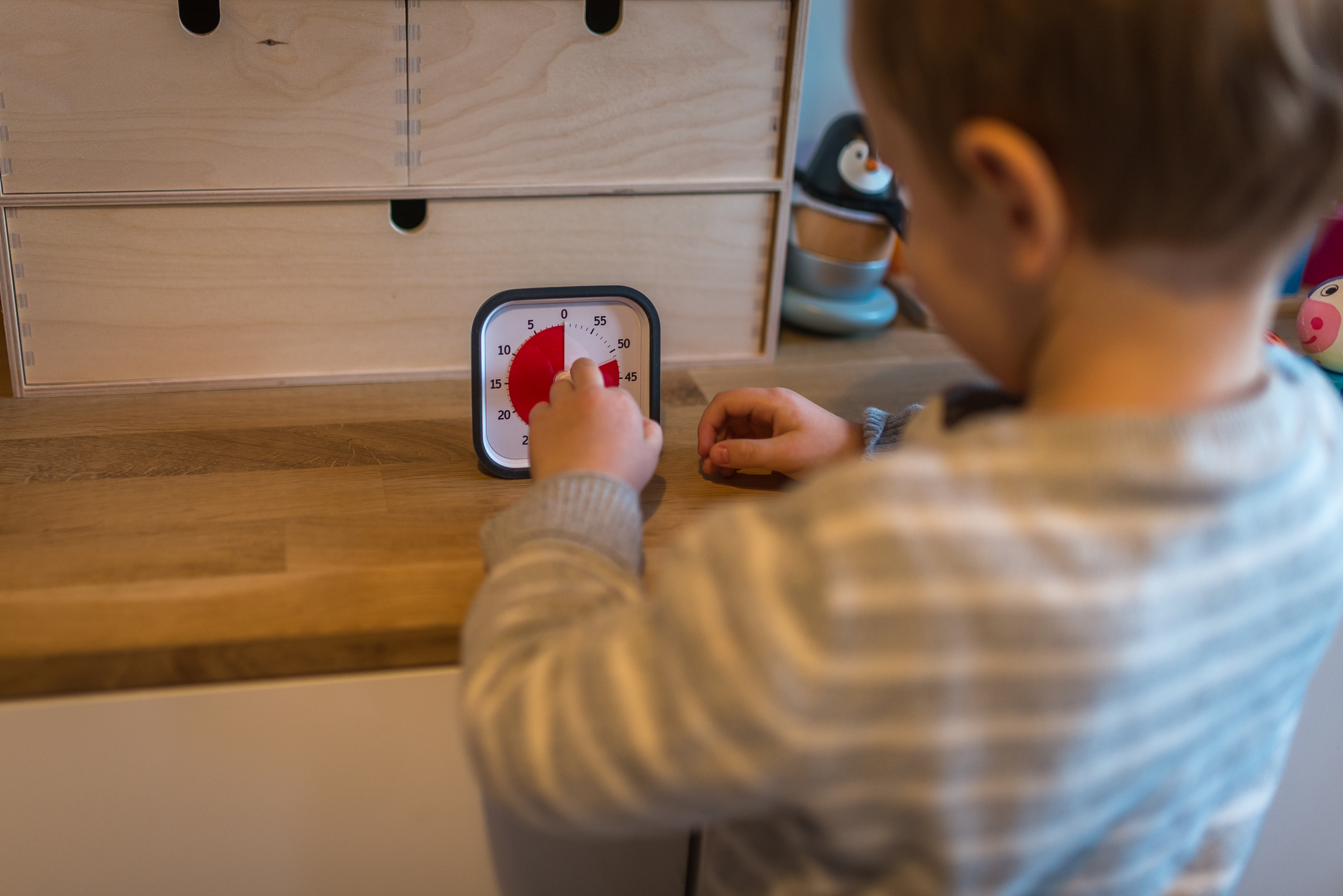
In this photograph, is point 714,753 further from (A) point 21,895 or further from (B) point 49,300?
(B) point 49,300

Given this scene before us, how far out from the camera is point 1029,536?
0.40 m

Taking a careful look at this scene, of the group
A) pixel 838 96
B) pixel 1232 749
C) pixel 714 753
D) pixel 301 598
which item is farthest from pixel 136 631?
pixel 838 96

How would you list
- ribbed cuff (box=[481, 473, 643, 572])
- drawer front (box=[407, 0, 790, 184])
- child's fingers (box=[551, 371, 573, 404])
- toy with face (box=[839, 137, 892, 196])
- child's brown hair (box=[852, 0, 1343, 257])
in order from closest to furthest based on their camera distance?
child's brown hair (box=[852, 0, 1343, 257]), ribbed cuff (box=[481, 473, 643, 572]), child's fingers (box=[551, 371, 573, 404]), drawer front (box=[407, 0, 790, 184]), toy with face (box=[839, 137, 892, 196])

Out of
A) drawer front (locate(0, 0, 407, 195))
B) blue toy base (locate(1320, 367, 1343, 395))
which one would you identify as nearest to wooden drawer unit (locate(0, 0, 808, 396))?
drawer front (locate(0, 0, 407, 195))

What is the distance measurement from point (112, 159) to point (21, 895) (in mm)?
506

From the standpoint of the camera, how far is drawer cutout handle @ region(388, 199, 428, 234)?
864mm

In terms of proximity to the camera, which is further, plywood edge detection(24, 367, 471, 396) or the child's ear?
plywood edge detection(24, 367, 471, 396)

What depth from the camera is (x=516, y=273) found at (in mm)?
908

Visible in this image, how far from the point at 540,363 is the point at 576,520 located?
231 millimetres

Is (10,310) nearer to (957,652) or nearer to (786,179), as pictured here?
(786,179)

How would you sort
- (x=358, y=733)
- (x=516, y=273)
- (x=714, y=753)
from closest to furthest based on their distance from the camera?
(x=714, y=753) < (x=358, y=733) < (x=516, y=273)

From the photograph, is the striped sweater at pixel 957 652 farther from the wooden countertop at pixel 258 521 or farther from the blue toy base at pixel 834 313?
the blue toy base at pixel 834 313

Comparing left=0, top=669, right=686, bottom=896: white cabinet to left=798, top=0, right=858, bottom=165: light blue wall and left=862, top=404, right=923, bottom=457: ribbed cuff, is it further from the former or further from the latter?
left=798, top=0, right=858, bottom=165: light blue wall

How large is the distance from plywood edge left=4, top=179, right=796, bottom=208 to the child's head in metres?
0.46
